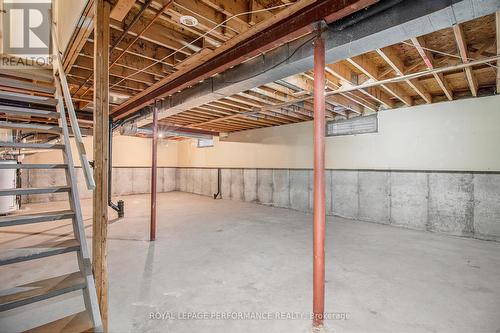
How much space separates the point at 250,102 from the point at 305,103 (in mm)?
1218

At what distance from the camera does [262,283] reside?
8.80ft

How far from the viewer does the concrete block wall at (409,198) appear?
432 cm

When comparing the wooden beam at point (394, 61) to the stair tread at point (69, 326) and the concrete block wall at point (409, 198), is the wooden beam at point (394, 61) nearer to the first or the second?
the concrete block wall at point (409, 198)

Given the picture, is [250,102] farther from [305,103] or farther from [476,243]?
[476,243]

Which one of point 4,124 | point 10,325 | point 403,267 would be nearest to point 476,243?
point 403,267

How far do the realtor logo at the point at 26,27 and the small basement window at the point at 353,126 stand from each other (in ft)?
20.3

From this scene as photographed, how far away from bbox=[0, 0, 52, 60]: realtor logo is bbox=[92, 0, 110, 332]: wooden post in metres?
2.86

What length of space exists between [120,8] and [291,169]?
5.89 metres

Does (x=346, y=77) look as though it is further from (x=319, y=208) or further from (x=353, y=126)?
(x=353, y=126)

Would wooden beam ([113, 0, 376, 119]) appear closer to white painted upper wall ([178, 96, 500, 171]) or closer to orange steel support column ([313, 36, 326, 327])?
orange steel support column ([313, 36, 326, 327])

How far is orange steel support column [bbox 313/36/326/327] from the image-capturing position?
1998 mm

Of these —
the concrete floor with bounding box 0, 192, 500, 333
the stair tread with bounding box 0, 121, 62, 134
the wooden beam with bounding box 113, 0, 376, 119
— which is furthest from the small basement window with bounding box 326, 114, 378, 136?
the stair tread with bounding box 0, 121, 62, 134

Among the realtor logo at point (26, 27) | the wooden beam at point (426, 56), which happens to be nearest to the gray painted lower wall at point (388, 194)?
the wooden beam at point (426, 56)

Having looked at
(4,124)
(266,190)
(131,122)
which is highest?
(131,122)
